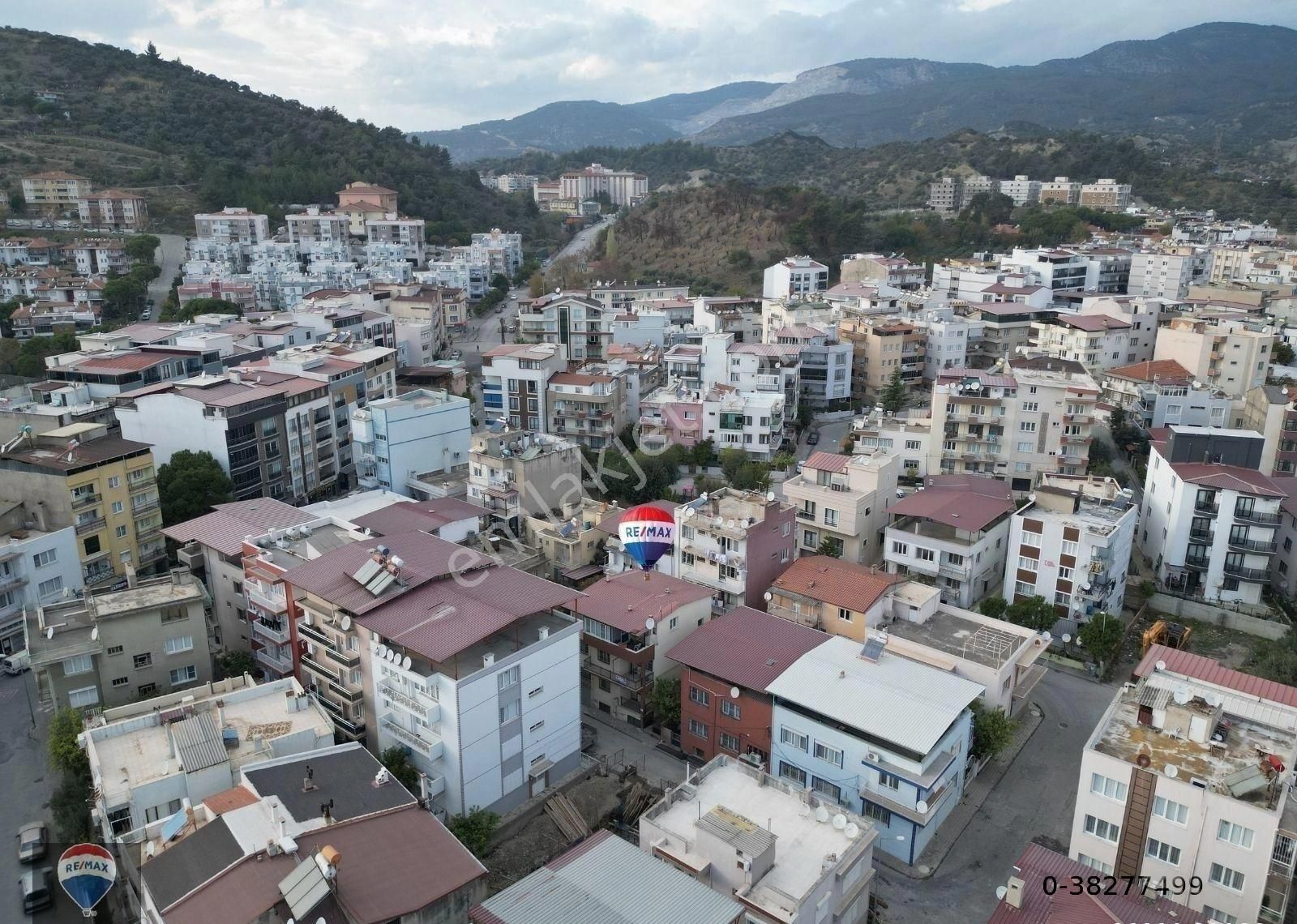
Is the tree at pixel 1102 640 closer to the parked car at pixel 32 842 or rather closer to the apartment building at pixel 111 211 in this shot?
the parked car at pixel 32 842

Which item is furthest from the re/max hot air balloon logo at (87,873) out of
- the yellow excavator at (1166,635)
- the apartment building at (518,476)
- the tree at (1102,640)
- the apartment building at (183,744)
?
the yellow excavator at (1166,635)

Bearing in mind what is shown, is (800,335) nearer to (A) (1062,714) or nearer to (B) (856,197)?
(A) (1062,714)

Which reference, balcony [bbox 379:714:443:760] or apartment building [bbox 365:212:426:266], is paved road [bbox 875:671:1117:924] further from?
apartment building [bbox 365:212:426:266]

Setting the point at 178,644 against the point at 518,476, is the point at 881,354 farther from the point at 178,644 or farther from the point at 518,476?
the point at 178,644

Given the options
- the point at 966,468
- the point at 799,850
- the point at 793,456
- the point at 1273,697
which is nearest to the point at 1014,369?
the point at 966,468

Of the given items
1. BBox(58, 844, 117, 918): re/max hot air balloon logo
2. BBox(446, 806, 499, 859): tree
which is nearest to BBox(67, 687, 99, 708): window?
BBox(58, 844, 117, 918): re/max hot air balloon logo

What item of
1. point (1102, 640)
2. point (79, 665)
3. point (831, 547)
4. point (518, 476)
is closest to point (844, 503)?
point (831, 547)
